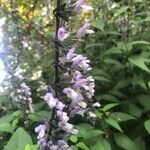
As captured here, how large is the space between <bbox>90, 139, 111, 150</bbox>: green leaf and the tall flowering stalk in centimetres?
78

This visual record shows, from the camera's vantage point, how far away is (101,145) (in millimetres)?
3391

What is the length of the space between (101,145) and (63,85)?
102 cm

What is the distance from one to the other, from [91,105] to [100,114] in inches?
10.7

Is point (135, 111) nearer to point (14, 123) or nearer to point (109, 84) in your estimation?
point (109, 84)

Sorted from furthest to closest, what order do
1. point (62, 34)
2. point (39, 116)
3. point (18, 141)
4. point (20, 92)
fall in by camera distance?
point (20, 92)
point (39, 116)
point (18, 141)
point (62, 34)

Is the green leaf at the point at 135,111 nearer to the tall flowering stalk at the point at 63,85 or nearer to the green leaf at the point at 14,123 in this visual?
the green leaf at the point at 14,123

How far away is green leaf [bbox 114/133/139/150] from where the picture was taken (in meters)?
3.54

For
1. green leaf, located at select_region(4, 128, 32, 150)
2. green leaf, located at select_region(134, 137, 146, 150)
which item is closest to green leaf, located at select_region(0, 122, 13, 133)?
green leaf, located at select_region(4, 128, 32, 150)

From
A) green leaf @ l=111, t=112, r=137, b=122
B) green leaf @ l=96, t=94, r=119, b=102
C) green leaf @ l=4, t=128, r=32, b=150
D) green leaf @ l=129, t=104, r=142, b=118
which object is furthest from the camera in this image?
green leaf @ l=96, t=94, r=119, b=102

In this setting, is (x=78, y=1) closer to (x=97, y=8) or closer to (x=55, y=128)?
(x=55, y=128)

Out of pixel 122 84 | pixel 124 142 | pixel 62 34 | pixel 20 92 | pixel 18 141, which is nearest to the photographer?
pixel 62 34

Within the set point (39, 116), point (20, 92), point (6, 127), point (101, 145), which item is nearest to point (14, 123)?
point (6, 127)

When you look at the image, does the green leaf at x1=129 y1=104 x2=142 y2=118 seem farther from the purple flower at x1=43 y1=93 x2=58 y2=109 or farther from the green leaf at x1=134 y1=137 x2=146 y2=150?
the purple flower at x1=43 y1=93 x2=58 y2=109

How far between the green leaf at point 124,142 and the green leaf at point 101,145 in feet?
0.49
